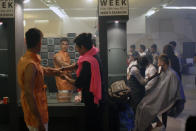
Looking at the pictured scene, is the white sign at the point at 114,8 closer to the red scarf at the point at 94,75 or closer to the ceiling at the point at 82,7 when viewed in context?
the red scarf at the point at 94,75

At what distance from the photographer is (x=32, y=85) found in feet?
6.20

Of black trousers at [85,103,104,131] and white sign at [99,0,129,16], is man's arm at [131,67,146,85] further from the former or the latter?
black trousers at [85,103,104,131]

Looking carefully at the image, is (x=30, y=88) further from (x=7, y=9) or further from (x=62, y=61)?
(x=62, y=61)

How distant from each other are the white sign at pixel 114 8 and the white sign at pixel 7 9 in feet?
3.94

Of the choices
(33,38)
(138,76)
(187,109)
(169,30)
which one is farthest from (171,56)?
(169,30)

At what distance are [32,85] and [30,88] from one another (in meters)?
0.03

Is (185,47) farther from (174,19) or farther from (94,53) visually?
(94,53)

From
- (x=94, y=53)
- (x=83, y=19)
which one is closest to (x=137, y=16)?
(x=83, y=19)

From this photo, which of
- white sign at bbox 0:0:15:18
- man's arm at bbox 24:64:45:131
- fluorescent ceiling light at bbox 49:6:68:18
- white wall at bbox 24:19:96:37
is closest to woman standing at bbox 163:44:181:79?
white wall at bbox 24:19:96:37

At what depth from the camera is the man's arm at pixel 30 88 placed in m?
1.88

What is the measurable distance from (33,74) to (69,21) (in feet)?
17.6

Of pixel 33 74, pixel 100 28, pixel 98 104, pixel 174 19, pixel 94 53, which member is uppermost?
pixel 174 19

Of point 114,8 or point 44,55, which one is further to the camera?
point 44,55

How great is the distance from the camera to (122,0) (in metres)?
3.27
